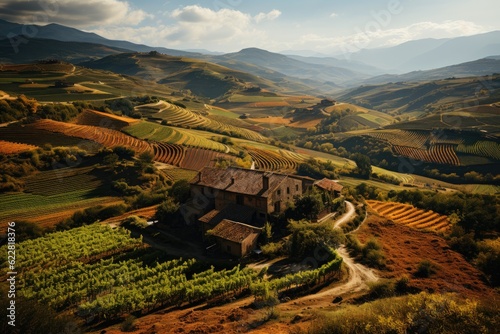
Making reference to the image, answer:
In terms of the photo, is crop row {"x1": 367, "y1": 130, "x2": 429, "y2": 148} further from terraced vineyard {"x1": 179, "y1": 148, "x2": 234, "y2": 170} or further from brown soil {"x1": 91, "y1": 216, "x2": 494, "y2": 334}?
brown soil {"x1": 91, "y1": 216, "x2": 494, "y2": 334}

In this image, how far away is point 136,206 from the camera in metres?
57.1

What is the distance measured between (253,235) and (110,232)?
2147 cm

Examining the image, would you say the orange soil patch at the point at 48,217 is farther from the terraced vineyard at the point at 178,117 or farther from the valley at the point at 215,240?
the terraced vineyard at the point at 178,117

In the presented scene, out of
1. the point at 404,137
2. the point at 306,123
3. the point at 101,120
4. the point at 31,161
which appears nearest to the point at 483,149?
the point at 404,137

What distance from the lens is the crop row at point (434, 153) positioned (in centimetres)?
11056

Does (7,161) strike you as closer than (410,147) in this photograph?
Yes

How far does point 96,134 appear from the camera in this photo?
81125mm

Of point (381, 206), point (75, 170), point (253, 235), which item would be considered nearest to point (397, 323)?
point (253, 235)

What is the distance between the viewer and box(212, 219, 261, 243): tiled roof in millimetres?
38938

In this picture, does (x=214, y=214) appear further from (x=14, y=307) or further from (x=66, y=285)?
(x=14, y=307)

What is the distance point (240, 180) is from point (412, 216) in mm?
30793

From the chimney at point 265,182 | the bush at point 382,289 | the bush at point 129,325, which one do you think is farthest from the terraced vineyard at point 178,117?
the bush at point 382,289

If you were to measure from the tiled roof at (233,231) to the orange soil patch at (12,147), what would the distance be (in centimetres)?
4926

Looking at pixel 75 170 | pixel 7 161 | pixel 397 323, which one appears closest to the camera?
pixel 397 323
